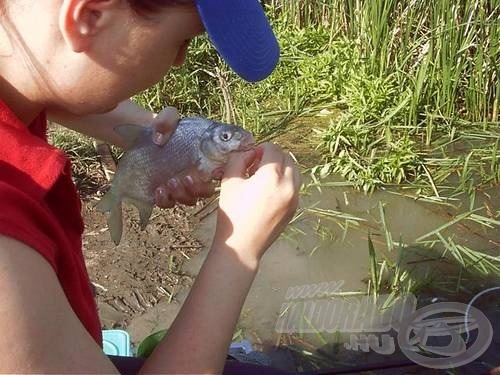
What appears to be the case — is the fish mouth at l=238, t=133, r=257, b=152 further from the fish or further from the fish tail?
the fish tail

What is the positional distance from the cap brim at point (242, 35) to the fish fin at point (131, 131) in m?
0.50

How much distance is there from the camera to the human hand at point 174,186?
5.78ft

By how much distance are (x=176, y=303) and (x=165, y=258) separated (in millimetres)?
274

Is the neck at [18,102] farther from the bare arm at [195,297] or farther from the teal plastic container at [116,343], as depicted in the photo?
the teal plastic container at [116,343]

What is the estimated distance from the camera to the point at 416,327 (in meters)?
2.45

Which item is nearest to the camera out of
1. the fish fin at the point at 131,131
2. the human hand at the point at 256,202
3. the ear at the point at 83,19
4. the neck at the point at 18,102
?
the ear at the point at 83,19

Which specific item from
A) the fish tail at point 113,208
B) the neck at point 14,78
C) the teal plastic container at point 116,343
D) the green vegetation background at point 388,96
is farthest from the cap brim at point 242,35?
the green vegetation background at point 388,96

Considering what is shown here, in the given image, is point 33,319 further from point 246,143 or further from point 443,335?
point 443,335

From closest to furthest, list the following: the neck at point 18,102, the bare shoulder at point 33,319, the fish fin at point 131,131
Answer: the bare shoulder at point 33,319
the neck at point 18,102
the fish fin at point 131,131

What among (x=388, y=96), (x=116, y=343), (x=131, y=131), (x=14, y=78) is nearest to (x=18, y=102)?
(x=14, y=78)

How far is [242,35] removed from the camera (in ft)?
4.22

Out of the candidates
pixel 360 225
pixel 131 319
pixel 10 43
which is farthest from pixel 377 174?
Result: pixel 10 43

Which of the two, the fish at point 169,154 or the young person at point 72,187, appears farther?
the fish at point 169,154

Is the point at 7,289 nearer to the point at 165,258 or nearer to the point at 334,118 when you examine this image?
the point at 165,258
